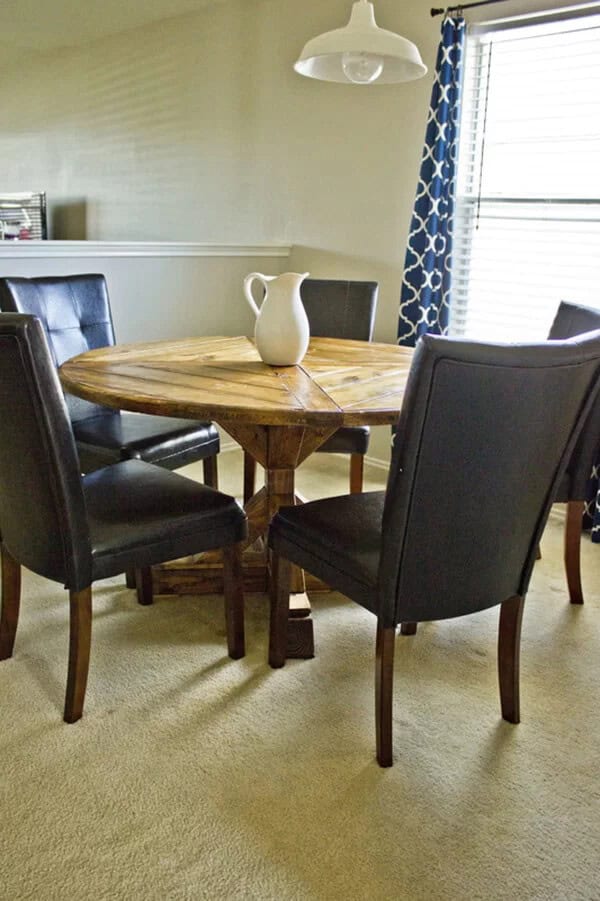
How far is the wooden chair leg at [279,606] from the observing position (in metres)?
1.89

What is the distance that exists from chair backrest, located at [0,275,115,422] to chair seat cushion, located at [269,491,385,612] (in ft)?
3.37

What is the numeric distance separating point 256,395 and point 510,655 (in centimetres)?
85

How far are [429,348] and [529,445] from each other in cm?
32

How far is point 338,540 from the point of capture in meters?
1.66

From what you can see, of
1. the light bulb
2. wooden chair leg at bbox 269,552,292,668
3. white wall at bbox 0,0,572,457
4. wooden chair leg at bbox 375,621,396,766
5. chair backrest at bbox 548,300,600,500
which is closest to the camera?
wooden chair leg at bbox 375,621,396,766

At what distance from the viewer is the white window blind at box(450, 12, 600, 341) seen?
2842 mm

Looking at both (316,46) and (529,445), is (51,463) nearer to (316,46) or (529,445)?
(529,445)

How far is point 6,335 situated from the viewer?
1419mm

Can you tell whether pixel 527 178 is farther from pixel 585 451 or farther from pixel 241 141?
pixel 241 141

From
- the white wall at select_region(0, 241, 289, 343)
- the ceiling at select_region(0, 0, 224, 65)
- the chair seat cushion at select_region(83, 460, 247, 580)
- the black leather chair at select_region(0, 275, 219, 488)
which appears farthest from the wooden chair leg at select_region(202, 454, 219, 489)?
the ceiling at select_region(0, 0, 224, 65)

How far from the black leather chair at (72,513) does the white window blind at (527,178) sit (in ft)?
5.72

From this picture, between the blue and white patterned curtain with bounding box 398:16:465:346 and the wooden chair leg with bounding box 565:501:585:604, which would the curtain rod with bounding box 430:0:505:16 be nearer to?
the blue and white patterned curtain with bounding box 398:16:465:346

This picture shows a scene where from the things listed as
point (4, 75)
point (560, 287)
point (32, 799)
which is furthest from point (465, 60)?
point (4, 75)

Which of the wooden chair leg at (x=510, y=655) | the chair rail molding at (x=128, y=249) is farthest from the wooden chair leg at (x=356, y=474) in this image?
the chair rail molding at (x=128, y=249)
